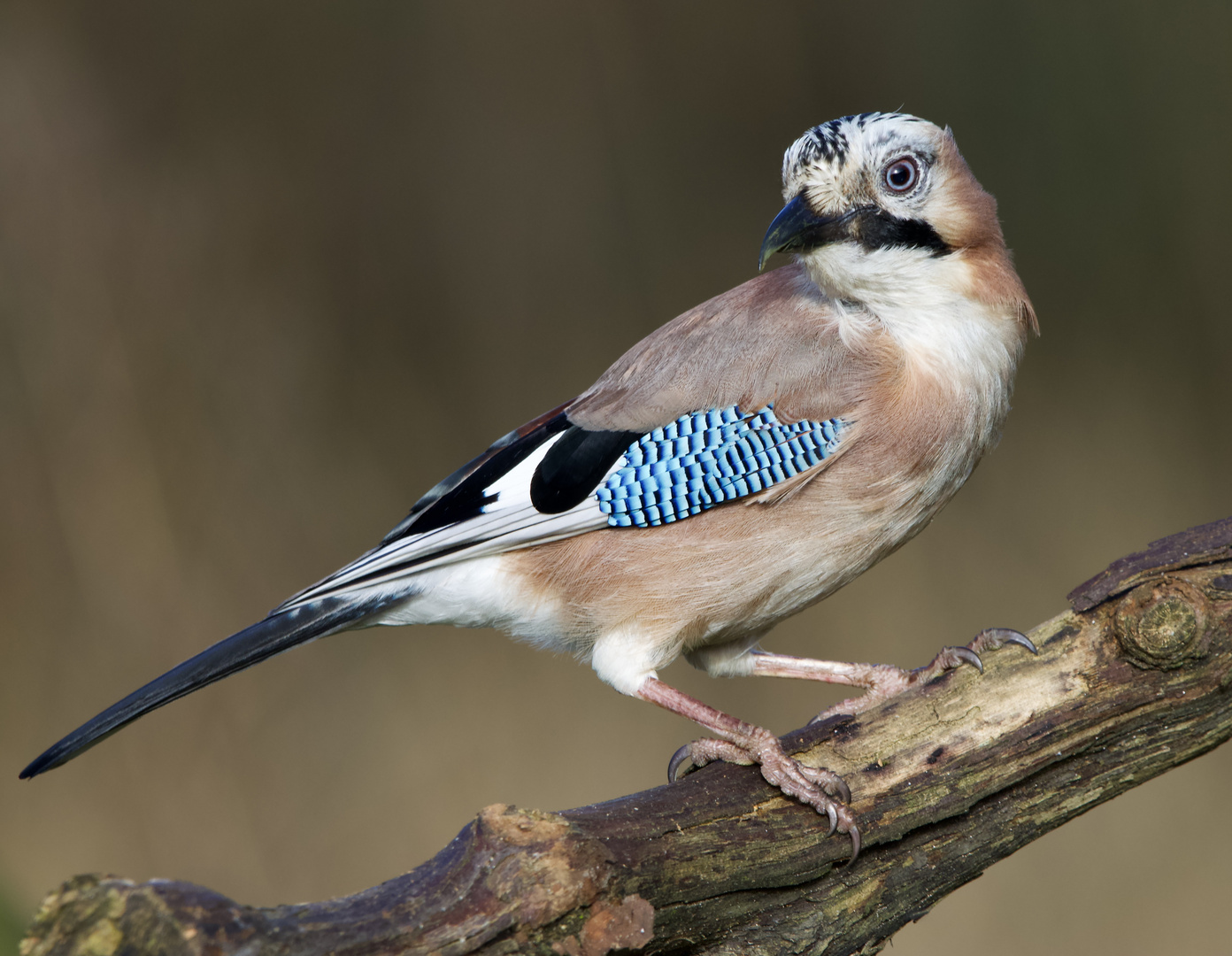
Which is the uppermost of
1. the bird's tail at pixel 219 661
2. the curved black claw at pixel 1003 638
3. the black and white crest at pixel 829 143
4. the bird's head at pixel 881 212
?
the black and white crest at pixel 829 143

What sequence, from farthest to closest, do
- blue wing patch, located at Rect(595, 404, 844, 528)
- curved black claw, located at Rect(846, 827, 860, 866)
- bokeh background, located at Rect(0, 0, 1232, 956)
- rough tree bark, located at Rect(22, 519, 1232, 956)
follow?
1. bokeh background, located at Rect(0, 0, 1232, 956)
2. blue wing patch, located at Rect(595, 404, 844, 528)
3. curved black claw, located at Rect(846, 827, 860, 866)
4. rough tree bark, located at Rect(22, 519, 1232, 956)

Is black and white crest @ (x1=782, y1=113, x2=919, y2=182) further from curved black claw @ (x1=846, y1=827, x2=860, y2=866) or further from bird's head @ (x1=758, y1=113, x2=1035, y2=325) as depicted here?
curved black claw @ (x1=846, y1=827, x2=860, y2=866)

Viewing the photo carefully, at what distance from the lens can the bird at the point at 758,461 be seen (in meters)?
2.58

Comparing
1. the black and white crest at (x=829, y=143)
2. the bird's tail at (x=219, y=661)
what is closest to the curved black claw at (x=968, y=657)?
the black and white crest at (x=829, y=143)

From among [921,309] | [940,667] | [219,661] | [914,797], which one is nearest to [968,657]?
[940,667]

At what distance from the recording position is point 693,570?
8.74ft

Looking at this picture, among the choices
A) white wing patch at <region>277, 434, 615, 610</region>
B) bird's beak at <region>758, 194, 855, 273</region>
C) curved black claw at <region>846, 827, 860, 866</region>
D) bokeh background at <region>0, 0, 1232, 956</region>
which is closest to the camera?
curved black claw at <region>846, 827, 860, 866</region>

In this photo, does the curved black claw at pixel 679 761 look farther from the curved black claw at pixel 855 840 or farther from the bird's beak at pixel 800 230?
the bird's beak at pixel 800 230

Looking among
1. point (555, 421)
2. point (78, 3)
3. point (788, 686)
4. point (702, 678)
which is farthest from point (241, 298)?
point (788, 686)

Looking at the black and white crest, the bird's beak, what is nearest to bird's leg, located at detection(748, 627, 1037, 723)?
the bird's beak

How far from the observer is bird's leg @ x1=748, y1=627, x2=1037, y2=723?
2.56 metres

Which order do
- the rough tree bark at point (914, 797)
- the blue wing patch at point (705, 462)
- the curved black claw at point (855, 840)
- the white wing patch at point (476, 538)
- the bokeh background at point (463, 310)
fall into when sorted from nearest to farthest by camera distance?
the rough tree bark at point (914, 797), the curved black claw at point (855, 840), the blue wing patch at point (705, 462), the white wing patch at point (476, 538), the bokeh background at point (463, 310)

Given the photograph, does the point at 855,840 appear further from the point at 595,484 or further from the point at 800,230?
the point at 800,230

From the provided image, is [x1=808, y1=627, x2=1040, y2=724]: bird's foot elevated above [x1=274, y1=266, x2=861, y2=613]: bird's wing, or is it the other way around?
[x1=274, y1=266, x2=861, y2=613]: bird's wing
